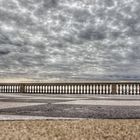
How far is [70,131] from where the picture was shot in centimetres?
437

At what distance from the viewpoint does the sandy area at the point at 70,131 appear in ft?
13.0

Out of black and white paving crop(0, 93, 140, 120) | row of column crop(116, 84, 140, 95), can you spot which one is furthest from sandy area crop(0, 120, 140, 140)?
row of column crop(116, 84, 140, 95)

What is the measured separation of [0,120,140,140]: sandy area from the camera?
397cm

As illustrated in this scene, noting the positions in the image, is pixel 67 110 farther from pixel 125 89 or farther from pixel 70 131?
pixel 125 89

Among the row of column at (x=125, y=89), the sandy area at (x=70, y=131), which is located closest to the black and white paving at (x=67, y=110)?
the sandy area at (x=70, y=131)

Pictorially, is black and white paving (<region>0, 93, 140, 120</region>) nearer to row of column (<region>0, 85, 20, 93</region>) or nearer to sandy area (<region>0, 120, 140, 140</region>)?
sandy area (<region>0, 120, 140, 140</region>)

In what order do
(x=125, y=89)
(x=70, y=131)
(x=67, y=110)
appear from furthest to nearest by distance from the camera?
(x=125, y=89), (x=67, y=110), (x=70, y=131)

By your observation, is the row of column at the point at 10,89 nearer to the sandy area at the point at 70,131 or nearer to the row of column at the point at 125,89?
the row of column at the point at 125,89

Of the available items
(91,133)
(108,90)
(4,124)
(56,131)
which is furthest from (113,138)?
(108,90)

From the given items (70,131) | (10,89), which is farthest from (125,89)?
(70,131)

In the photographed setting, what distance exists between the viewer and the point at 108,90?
2242 centimetres

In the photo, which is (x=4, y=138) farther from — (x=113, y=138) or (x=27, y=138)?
(x=113, y=138)

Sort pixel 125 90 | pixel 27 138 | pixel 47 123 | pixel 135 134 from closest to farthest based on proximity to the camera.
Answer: pixel 27 138 < pixel 135 134 < pixel 47 123 < pixel 125 90

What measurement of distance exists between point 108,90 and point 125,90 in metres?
1.17
